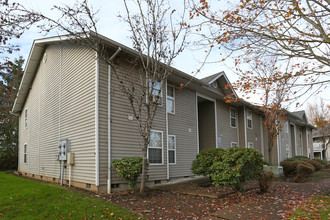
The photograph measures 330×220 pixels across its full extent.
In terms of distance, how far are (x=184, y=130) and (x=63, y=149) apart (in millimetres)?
5885

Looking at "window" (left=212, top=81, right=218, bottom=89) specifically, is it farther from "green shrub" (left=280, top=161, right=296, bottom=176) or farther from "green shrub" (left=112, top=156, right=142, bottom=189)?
"green shrub" (left=112, top=156, right=142, bottom=189)

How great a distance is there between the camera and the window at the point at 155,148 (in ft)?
35.4

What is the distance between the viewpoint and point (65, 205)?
21.0ft

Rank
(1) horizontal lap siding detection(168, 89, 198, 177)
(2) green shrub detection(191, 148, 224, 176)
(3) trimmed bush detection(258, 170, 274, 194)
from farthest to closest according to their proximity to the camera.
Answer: (1) horizontal lap siding detection(168, 89, 198, 177), (2) green shrub detection(191, 148, 224, 176), (3) trimmed bush detection(258, 170, 274, 194)

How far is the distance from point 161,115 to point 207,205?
515 centimetres

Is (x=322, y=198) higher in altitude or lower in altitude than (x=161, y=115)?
lower

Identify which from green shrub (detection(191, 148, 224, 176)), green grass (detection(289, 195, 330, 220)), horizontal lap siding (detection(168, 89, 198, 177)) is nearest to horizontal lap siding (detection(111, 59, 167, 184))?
green shrub (detection(191, 148, 224, 176))

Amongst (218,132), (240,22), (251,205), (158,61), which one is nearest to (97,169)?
(158,61)

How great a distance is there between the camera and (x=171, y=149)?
12.1 meters

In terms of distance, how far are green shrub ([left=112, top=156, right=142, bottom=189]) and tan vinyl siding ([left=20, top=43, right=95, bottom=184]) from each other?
0.97 meters

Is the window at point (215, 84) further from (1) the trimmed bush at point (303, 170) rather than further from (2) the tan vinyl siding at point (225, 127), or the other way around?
(1) the trimmed bush at point (303, 170)

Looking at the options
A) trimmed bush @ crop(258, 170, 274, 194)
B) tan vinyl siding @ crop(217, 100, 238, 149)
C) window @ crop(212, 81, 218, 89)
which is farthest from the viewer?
tan vinyl siding @ crop(217, 100, 238, 149)

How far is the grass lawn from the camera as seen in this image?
578cm

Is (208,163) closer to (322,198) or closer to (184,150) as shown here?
(184,150)
